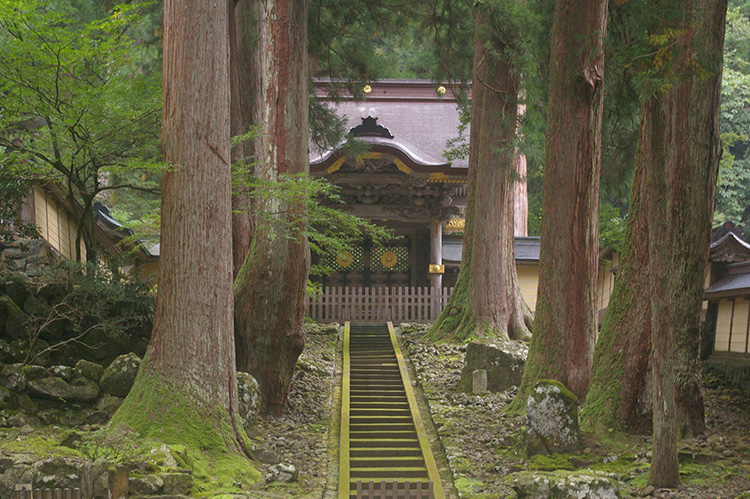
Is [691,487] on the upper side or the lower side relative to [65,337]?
lower

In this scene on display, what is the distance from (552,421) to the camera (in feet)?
26.9

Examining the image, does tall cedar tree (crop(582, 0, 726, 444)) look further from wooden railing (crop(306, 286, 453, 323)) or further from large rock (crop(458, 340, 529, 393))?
wooden railing (crop(306, 286, 453, 323))

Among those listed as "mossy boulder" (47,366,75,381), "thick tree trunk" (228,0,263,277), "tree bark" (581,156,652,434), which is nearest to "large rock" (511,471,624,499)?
"tree bark" (581,156,652,434)

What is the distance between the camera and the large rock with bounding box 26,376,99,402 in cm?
823

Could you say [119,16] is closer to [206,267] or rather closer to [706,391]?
[206,267]

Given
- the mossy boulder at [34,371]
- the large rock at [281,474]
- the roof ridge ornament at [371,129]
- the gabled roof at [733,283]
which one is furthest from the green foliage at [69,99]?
the roof ridge ornament at [371,129]

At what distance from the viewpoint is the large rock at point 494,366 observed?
11625 millimetres

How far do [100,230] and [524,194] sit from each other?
44.8 feet

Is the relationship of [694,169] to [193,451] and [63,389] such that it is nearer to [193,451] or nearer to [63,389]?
[193,451]

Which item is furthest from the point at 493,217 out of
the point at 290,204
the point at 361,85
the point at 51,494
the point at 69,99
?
the point at 51,494

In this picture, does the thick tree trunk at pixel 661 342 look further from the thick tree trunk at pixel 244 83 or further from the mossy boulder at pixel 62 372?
the thick tree trunk at pixel 244 83

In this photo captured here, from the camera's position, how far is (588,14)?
970 cm

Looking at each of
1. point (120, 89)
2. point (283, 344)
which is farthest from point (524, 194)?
point (120, 89)

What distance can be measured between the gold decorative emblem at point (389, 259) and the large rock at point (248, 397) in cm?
1221
